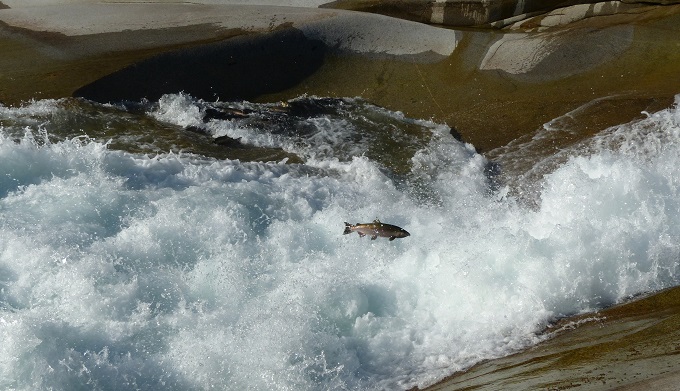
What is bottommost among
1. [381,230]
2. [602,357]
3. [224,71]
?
[602,357]

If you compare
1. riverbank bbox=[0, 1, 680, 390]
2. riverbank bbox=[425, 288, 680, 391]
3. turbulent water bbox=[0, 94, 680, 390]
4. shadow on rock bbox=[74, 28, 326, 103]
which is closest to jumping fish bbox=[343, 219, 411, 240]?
turbulent water bbox=[0, 94, 680, 390]

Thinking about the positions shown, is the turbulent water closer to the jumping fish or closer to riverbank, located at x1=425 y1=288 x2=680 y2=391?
riverbank, located at x1=425 y1=288 x2=680 y2=391

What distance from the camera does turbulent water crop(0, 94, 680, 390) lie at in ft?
20.9

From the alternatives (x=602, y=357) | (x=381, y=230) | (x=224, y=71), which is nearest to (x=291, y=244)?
(x=381, y=230)

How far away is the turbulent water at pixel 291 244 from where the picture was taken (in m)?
6.37

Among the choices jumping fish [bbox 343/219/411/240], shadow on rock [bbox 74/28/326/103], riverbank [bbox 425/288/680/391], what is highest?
shadow on rock [bbox 74/28/326/103]

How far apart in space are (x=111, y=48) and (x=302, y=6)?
9.07ft

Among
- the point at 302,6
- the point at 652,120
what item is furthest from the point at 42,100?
the point at 652,120

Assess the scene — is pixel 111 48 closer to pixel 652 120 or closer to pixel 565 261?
pixel 565 261

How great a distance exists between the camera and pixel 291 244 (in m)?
7.68

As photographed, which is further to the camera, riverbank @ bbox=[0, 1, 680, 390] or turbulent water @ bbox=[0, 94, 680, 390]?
riverbank @ bbox=[0, 1, 680, 390]

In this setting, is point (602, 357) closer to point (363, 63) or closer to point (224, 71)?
point (363, 63)

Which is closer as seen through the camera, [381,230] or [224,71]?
[381,230]

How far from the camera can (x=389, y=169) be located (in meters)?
8.73
